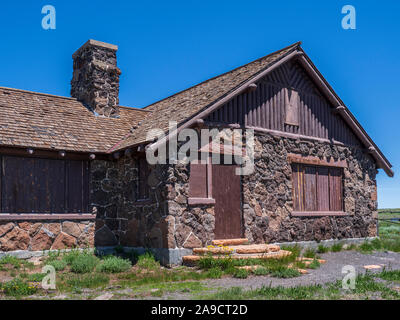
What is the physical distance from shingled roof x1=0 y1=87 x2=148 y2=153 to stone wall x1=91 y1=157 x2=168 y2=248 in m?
0.79

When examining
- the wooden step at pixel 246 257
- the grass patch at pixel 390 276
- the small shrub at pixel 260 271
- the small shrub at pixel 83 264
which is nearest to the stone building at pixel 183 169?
the wooden step at pixel 246 257


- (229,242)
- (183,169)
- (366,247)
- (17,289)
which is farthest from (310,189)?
(17,289)

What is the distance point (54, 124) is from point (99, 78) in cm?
324

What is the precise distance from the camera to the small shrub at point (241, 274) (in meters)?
9.65

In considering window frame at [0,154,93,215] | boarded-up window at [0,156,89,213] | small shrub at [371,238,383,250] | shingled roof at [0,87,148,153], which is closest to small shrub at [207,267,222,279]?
window frame at [0,154,93,215]

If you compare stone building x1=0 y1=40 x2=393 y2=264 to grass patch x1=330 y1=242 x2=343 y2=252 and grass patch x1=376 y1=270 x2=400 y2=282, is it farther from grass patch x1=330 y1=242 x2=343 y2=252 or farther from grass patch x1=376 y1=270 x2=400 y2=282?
grass patch x1=376 y1=270 x2=400 y2=282

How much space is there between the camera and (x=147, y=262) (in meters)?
11.2

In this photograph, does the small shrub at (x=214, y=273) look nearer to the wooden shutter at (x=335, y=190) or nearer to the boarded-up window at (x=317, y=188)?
the boarded-up window at (x=317, y=188)

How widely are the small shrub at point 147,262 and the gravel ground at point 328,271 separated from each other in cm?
221

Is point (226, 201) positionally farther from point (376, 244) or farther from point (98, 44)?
point (98, 44)

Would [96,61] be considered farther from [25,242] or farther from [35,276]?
[35,276]

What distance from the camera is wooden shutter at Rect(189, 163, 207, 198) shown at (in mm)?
12164
